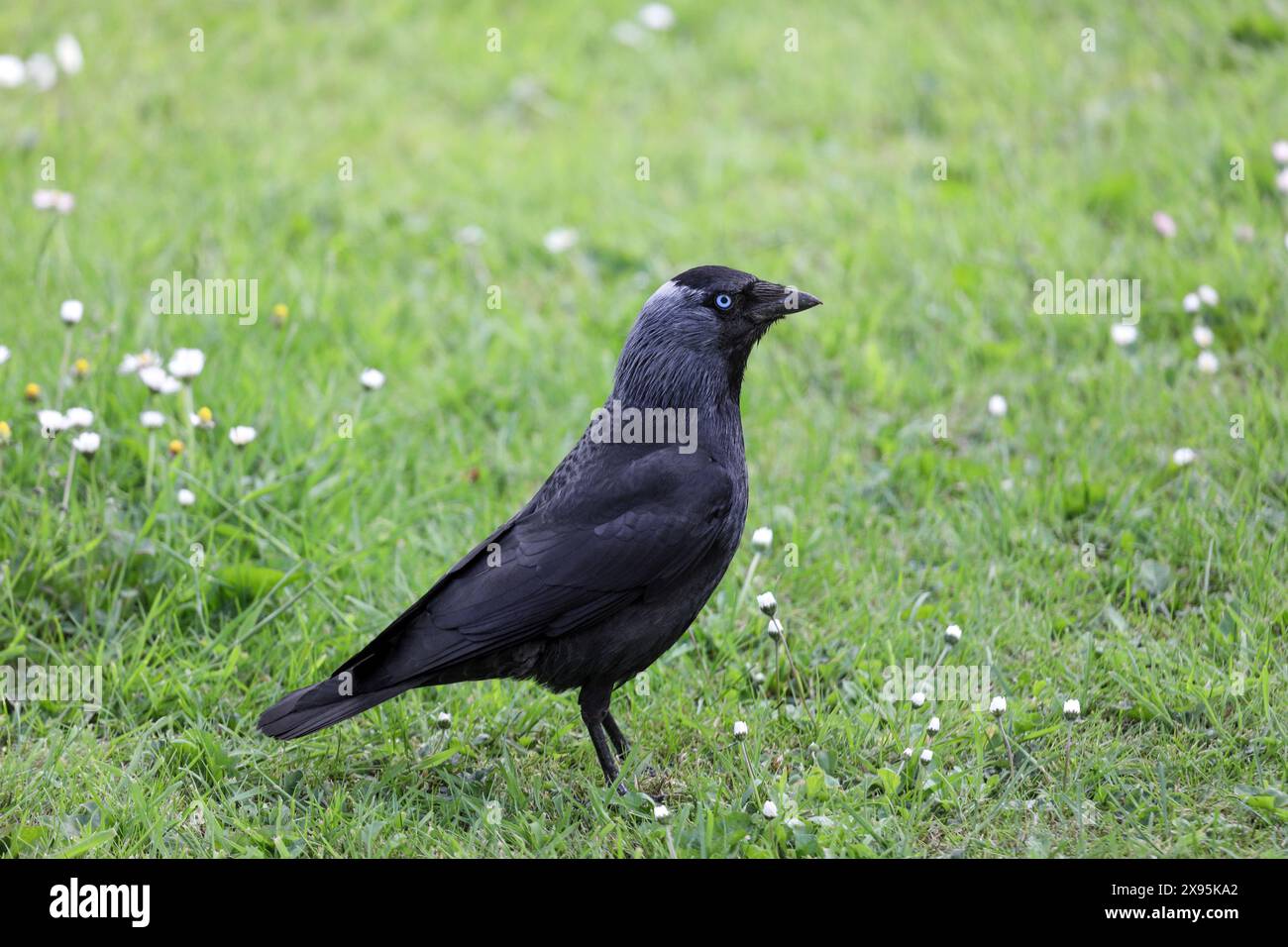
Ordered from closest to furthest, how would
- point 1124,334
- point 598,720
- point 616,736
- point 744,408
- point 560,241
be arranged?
1. point 598,720
2. point 616,736
3. point 1124,334
4. point 744,408
5. point 560,241

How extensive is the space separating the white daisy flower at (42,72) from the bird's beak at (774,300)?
5.25 meters

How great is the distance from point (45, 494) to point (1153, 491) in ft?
12.8

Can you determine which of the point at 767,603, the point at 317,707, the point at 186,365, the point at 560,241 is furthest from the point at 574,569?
the point at 560,241

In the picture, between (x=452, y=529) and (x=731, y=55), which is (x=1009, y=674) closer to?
(x=452, y=529)

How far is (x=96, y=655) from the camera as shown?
4133mm

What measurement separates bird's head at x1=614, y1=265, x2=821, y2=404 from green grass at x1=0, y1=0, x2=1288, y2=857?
878 millimetres

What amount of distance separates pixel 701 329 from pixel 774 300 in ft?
0.78

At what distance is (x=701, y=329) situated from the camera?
401 cm

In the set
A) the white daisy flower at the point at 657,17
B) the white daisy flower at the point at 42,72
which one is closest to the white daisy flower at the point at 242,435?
the white daisy flower at the point at 42,72

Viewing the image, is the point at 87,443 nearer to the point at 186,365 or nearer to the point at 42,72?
the point at 186,365

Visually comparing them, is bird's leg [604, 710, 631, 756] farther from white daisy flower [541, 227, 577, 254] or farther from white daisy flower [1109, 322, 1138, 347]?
white daisy flower [541, 227, 577, 254]

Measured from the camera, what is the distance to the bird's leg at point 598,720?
148 inches

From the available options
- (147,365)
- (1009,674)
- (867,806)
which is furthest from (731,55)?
(867,806)

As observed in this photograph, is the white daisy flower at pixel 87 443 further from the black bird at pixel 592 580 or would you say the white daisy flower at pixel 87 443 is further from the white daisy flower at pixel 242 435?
the black bird at pixel 592 580
